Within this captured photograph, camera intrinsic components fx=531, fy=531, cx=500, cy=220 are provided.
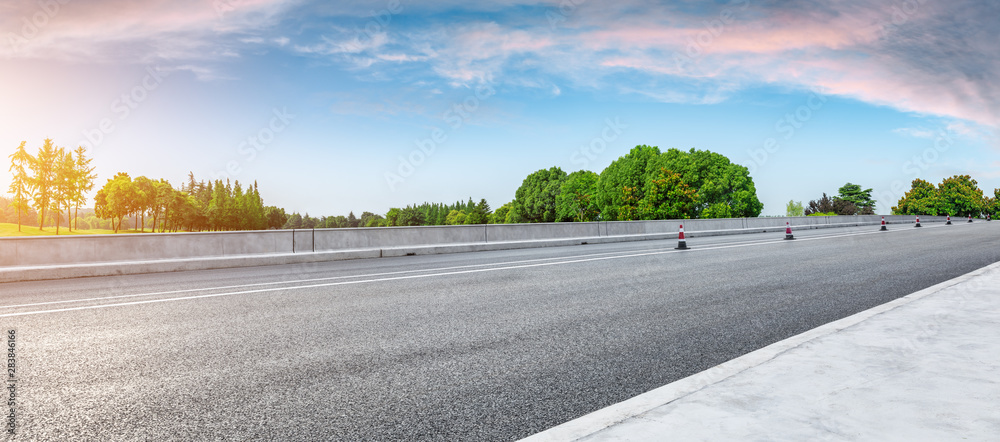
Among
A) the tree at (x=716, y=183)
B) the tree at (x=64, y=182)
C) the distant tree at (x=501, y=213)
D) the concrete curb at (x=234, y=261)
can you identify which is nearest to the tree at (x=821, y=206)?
the tree at (x=716, y=183)

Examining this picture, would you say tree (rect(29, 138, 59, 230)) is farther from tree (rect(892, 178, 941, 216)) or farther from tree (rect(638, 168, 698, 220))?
tree (rect(892, 178, 941, 216))

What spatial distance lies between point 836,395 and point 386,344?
367cm

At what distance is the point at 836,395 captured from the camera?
3.13m

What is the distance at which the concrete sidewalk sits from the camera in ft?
8.65

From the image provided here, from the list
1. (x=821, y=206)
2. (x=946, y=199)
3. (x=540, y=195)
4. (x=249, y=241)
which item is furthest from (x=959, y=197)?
(x=249, y=241)

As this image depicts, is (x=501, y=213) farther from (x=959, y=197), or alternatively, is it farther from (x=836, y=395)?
(x=836, y=395)

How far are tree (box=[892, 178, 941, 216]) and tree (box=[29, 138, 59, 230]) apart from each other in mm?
182212

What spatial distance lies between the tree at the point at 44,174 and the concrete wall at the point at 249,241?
113868 mm

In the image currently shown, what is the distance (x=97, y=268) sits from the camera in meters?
12.4

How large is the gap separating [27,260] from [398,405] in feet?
44.1

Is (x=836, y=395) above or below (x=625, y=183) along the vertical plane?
below

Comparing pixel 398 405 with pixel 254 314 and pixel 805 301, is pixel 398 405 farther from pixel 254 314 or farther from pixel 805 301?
pixel 805 301

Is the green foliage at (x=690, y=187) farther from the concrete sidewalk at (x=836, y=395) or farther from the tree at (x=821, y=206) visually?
the concrete sidewalk at (x=836, y=395)

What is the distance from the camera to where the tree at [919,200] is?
126 metres
